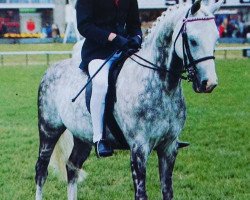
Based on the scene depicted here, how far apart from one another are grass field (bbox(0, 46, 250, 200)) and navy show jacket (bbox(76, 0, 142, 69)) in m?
2.12

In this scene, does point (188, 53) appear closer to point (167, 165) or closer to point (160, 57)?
point (160, 57)

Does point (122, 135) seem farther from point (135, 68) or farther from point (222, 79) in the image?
point (222, 79)

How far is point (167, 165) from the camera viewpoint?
5.82 metres

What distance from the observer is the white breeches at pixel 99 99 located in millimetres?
5688

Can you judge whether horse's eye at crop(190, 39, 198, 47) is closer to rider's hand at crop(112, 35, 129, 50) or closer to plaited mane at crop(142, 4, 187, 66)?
plaited mane at crop(142, 4, 187, 66)

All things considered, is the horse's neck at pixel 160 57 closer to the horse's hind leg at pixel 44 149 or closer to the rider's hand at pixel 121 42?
the rider's hand at pixel 121 42

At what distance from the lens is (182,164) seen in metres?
8.98

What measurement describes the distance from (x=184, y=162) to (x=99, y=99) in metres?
3.72

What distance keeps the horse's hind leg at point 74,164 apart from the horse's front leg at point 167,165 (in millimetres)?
1540

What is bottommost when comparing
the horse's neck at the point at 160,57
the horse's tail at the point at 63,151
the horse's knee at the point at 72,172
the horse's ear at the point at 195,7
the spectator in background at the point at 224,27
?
the spectator in background at the point at 224,27

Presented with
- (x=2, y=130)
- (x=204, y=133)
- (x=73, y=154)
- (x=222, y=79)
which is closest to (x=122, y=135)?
(x=73, y=154)

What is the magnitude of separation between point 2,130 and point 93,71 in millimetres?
6823

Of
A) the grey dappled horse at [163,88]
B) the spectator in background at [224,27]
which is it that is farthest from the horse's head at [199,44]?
the spectator in background at [224,27]

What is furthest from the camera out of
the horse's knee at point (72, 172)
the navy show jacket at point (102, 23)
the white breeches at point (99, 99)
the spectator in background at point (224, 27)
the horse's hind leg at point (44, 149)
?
the spectator in background at point (224, 27)
